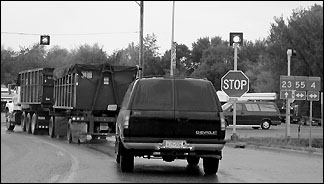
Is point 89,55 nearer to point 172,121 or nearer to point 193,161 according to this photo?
point 193,161

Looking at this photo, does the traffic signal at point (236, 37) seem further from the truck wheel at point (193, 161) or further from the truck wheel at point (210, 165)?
the truck wheel at point (210, 165)

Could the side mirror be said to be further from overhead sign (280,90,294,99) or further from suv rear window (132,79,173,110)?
suv rear window (132,79,173,110)

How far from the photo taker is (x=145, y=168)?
13398 millimetres

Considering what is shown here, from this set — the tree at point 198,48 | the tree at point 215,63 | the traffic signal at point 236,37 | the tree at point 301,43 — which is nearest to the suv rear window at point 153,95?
the traffic signal at point 236,37

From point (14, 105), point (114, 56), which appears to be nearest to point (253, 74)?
point (114, 56)

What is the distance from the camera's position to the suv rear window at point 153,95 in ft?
37.6

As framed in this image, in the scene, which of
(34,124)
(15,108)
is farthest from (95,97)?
(15,108)

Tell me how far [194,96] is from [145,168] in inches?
102

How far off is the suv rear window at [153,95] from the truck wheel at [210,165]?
1.76 meters

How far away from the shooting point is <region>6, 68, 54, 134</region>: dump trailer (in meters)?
26.8

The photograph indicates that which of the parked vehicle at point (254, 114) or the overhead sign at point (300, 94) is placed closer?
the overhead sign at point (300, 94)

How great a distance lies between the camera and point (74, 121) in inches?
865

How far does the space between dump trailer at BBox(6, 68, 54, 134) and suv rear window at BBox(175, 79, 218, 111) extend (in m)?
14.7

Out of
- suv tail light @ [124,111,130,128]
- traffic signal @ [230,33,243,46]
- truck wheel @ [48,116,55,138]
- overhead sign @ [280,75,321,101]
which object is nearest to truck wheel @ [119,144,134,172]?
suv tail light @ [124,111,130,128]
